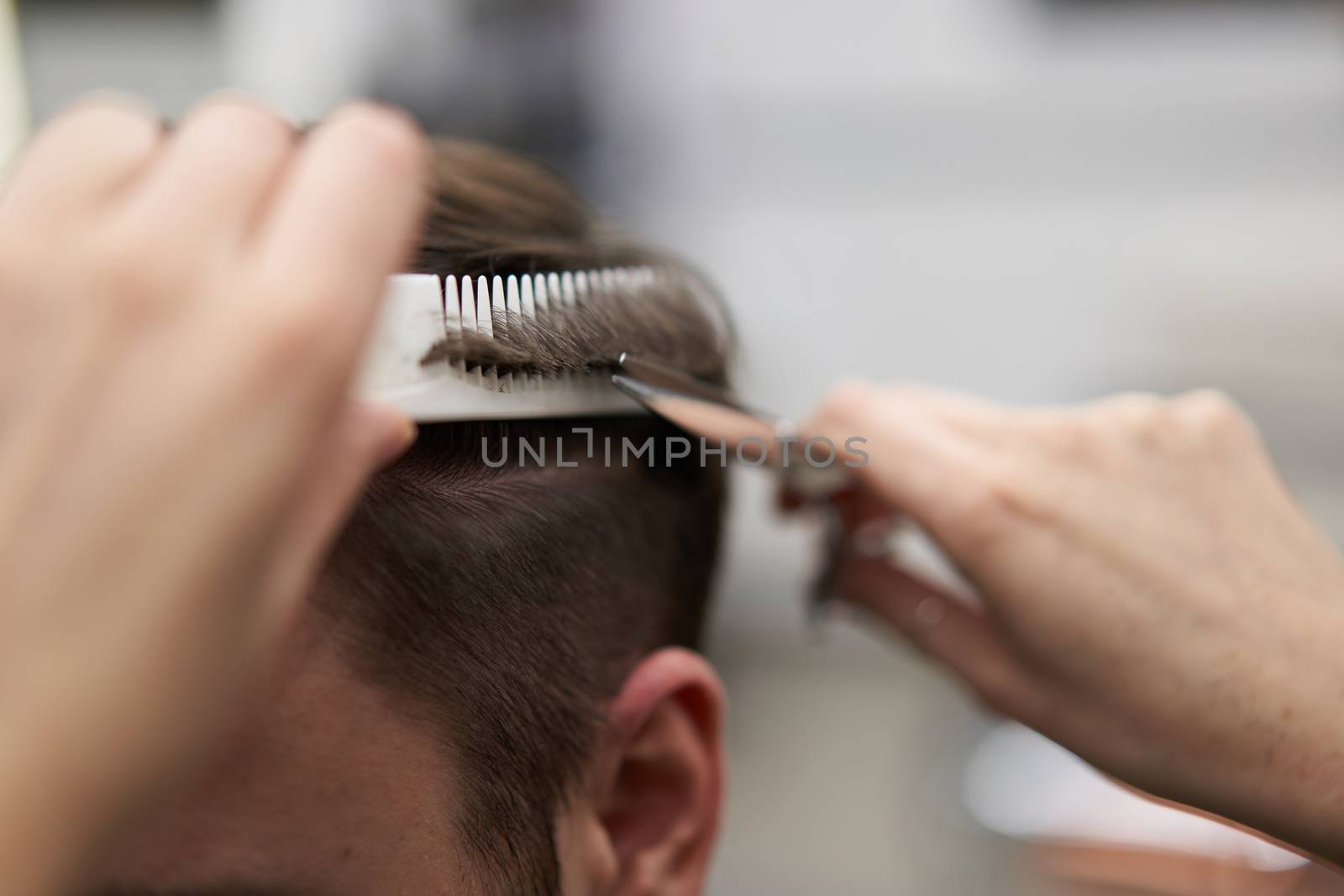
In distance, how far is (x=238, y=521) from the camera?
0.26 meters

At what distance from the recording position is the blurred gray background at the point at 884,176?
2.53m

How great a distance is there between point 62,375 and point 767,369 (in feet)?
8.27

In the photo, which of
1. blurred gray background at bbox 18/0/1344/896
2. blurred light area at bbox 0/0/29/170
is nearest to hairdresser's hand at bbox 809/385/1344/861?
blurred gray background at bbox 18/0/1344/896

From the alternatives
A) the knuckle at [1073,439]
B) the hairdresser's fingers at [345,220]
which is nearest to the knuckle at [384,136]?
the hairdresser's fingers at [345,220]

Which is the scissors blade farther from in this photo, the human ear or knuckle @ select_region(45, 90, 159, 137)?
knuckle @ select_region(45, 90, 159, 137)

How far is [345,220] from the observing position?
0.94 feet

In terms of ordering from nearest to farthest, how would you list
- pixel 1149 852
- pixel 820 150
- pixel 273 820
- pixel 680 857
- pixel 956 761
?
pixel 273 820, pixel 680 857, pixel 1149 852, pixel 956 761, pixel 820 150

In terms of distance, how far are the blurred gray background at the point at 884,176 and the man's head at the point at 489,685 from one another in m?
1.77

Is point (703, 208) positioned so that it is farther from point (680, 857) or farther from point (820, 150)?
point (680, 857)

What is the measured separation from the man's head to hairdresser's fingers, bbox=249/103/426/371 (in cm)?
20

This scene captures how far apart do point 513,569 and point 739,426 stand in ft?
0.64

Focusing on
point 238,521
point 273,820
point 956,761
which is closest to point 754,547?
point 956,761

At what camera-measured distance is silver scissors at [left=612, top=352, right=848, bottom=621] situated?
0.59 meters

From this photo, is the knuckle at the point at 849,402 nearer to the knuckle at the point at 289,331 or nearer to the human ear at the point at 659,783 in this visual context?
the human ear at the point at 659,783
